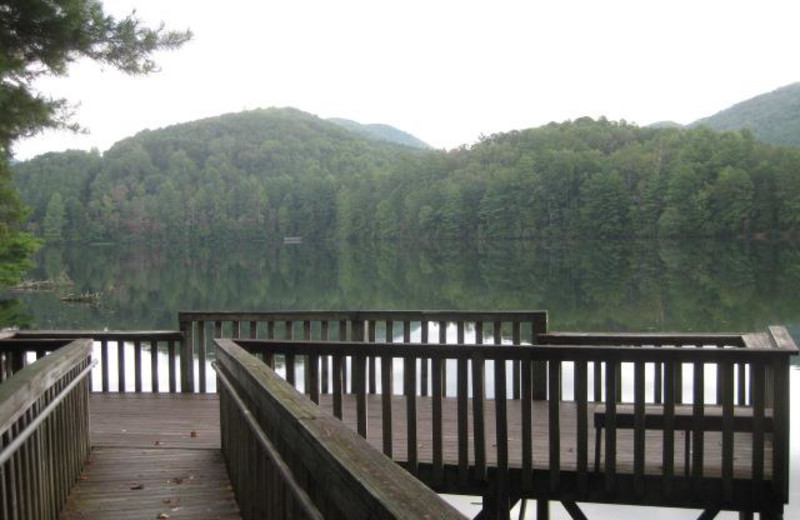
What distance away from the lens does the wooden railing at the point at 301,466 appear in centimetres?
189

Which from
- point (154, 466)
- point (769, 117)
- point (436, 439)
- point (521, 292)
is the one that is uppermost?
point (769, 117)

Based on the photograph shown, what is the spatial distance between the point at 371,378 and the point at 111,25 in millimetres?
5629

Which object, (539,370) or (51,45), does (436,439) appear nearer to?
(539,370)

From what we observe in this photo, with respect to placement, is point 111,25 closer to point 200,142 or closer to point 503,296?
point 503,296

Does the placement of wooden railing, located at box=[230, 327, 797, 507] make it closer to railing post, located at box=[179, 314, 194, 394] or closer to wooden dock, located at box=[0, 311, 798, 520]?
wooden dock, located at box=[0, 311, 798, 520]

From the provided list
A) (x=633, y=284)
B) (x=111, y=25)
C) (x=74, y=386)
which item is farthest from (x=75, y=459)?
(x=633, y=284)

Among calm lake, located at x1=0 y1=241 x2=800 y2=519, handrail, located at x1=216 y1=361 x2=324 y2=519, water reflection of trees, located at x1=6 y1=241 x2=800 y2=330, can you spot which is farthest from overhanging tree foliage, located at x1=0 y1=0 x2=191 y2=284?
water reflection of trees, located at x1=6 y1=241 x2=800 y2=330

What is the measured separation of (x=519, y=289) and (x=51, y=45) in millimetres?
34253

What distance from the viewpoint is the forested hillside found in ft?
492

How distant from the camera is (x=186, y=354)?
843cm

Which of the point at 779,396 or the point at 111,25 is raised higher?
the point at 111,25

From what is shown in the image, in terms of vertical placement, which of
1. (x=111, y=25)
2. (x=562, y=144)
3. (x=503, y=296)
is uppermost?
(x=562, y=144)

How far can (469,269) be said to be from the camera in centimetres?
6166

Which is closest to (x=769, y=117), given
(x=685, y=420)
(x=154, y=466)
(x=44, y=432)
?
(x=685, y=420)
